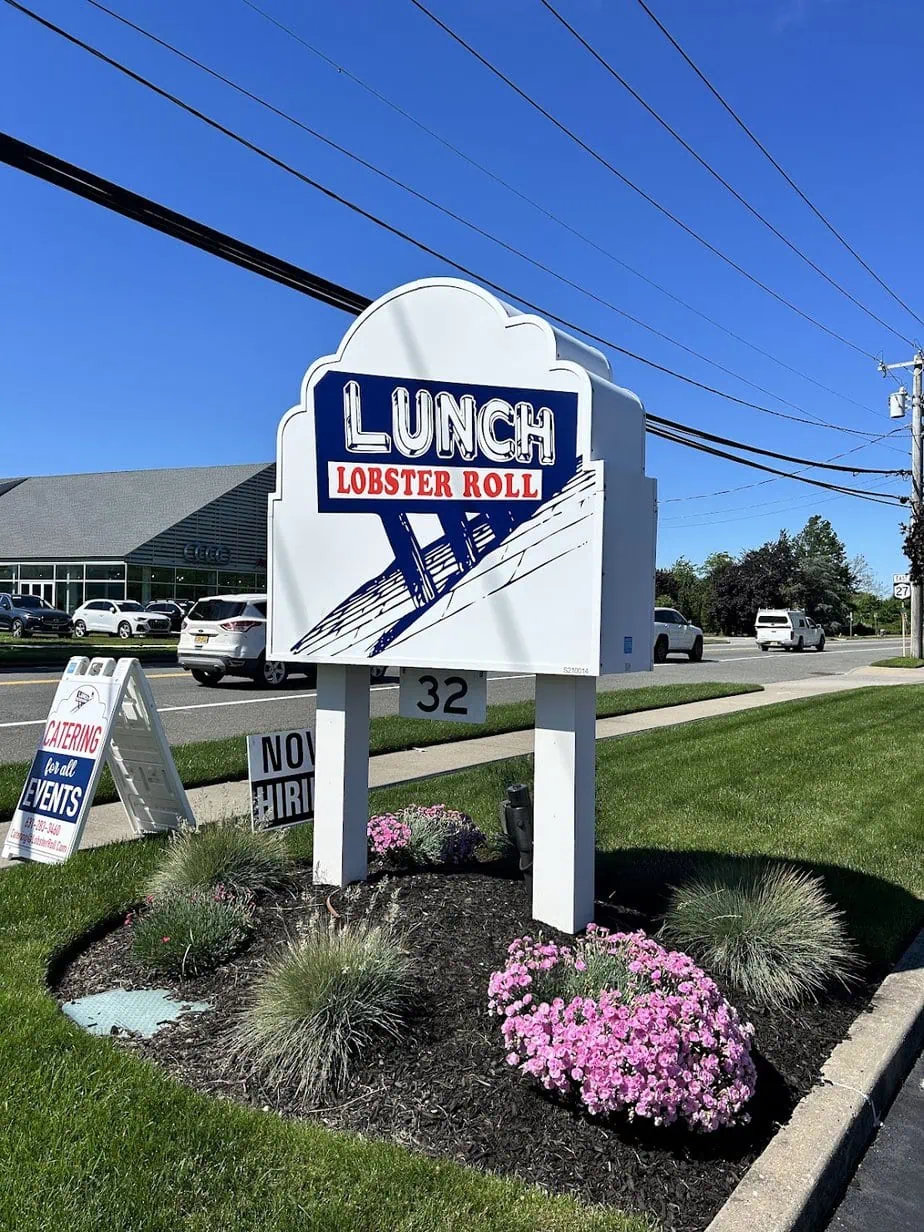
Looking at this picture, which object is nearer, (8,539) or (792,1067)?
(792,1067)

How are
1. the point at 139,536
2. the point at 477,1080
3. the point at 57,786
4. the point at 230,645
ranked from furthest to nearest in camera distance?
1. the point at 139,536
2. the point at 230,645
3. the point at 57,786
4. the point at 477,1080

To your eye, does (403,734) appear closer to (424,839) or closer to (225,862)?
(424,839)

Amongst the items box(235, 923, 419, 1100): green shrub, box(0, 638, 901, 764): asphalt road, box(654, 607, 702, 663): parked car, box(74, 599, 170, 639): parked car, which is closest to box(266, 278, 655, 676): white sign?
box(235, 923, 419, 1100): green shrub

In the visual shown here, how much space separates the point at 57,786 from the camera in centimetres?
600

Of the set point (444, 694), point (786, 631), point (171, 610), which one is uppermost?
point (171, 610)

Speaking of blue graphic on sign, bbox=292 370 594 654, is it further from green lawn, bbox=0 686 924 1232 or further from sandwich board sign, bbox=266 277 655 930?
green lawn, bbox=0 686 924 1232

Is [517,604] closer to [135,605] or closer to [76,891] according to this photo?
[76,891]

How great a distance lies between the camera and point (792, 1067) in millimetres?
3609

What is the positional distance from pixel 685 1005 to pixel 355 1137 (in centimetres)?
111

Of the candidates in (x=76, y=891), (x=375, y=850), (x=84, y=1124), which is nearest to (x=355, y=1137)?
(x=84, y=1124)

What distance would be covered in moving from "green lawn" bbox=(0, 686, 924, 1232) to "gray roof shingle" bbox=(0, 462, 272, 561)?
40.0 metres

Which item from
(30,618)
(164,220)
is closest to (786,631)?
(30,618)

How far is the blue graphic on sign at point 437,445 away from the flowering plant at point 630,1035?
6.20 feet

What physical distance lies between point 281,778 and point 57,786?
139cm
